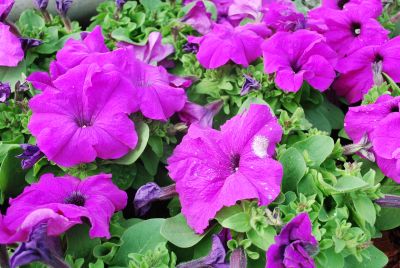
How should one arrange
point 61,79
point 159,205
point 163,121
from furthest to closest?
point 159,205
point 163,121
point 61,79

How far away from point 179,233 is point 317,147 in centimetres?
38

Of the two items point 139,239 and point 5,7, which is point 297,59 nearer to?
point 139,239

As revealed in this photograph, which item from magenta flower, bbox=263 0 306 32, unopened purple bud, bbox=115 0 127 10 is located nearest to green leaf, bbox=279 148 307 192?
magenta flower, bbox=263 0 306 32

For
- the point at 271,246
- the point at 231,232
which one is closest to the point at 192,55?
the point at 231,232

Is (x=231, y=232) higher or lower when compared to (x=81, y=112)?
lower

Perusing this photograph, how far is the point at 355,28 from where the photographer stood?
1.51m

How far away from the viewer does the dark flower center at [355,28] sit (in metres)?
1.49

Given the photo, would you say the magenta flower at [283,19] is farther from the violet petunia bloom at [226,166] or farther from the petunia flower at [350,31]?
the violet petunia bloom at [226,166]

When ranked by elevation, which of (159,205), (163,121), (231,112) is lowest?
(159,205)

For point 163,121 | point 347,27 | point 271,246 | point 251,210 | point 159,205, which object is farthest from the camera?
point 347,27

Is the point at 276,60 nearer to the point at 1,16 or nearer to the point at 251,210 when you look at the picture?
the point at 251,210

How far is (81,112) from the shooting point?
1.15m

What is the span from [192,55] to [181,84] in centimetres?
19

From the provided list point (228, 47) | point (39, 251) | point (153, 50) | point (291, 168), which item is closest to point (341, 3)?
point (228, 47)
